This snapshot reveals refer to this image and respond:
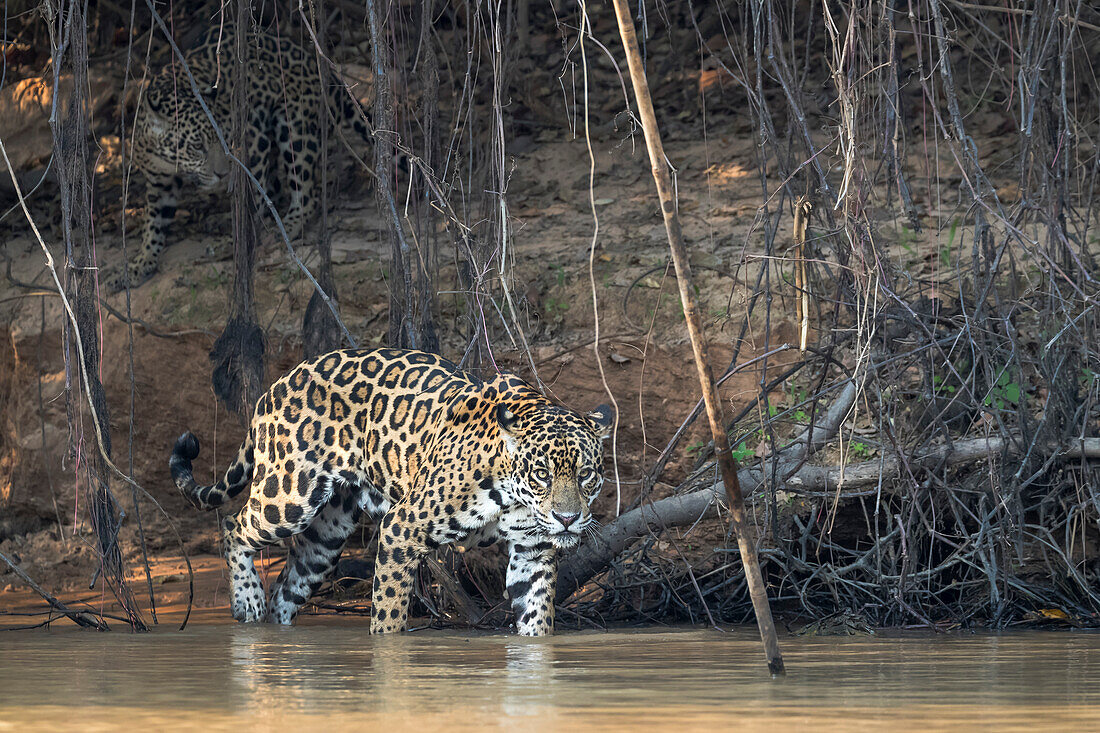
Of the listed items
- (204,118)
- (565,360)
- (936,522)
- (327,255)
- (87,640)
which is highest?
(204,118)

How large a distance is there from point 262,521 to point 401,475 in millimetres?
656

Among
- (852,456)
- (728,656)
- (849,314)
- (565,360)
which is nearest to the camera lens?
(728,656)

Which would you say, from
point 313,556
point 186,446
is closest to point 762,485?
point 313,556

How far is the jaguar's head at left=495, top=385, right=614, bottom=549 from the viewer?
497 cm

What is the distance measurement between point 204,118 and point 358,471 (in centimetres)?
281

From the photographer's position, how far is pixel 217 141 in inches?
291

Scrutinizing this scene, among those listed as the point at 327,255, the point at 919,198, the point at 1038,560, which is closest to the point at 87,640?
the point at 327,255

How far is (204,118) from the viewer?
296 inches

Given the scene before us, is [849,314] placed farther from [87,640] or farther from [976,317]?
[87,640]

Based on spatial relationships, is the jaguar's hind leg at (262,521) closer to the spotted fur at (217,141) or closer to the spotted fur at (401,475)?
the spotted fur at (401,475)

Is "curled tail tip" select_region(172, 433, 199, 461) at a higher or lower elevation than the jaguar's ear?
lower

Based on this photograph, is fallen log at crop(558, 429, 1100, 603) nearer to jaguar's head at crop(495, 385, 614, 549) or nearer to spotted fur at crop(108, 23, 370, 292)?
jaguar's head at crop(495, 385, 614, 549)

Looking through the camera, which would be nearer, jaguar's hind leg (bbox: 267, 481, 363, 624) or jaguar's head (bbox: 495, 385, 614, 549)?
jaguar's head (bbox: 495, 385, 614, 549)

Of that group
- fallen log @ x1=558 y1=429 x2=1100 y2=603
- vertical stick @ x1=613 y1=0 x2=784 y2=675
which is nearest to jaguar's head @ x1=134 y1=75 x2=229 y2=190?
fallen log @ x1=558 y1=429 x2=1100 y2=603
